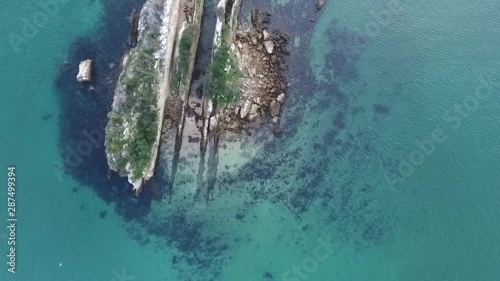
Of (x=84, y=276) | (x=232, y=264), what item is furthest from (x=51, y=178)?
(x=232, y=264)

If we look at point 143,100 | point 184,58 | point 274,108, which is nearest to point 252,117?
point 274,108

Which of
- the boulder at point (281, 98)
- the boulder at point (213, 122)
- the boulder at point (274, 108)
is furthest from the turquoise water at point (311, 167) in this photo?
the boulder at point (213, 122)

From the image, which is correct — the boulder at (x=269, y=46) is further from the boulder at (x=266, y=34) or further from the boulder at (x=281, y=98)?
the boulder at (x=281, y=98)

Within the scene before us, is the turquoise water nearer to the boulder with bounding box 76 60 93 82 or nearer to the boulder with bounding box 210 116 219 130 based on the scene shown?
the boulder with bounding box 76 60 93 82

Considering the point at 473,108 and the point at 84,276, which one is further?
the point at 473,108

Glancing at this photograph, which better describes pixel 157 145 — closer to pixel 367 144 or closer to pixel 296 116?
pixel 296 116
